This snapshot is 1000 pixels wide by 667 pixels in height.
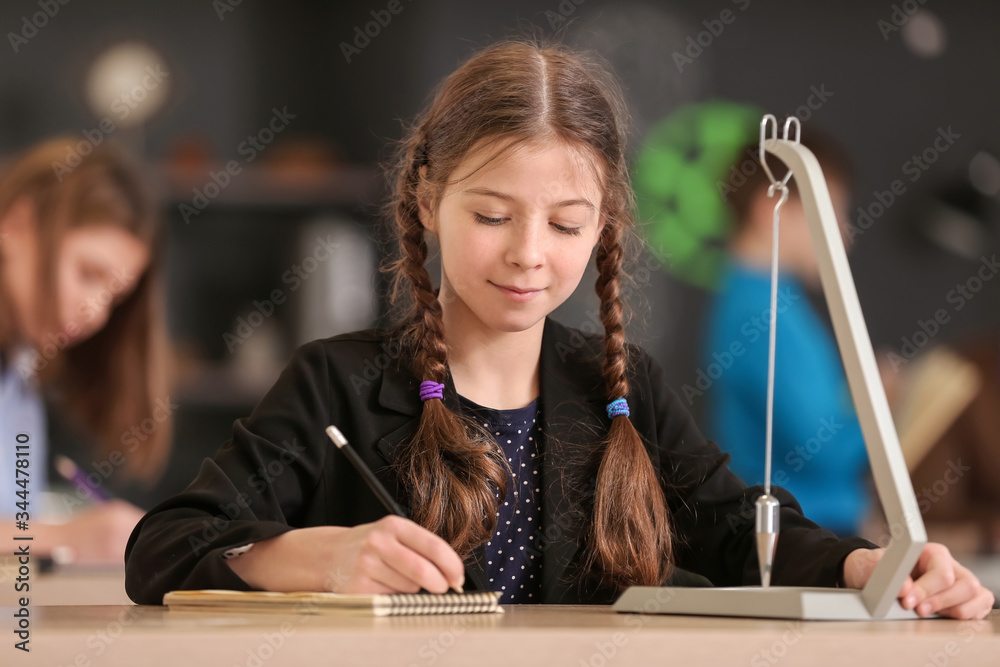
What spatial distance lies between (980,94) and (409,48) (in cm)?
182

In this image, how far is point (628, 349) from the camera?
1.37m

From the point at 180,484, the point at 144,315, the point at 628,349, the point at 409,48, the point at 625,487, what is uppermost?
the point at 409,48

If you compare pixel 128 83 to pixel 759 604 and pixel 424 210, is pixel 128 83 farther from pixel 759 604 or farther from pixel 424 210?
pixel 759 604

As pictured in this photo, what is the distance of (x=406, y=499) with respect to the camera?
3.90ft

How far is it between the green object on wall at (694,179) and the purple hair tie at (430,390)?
7.56 ft

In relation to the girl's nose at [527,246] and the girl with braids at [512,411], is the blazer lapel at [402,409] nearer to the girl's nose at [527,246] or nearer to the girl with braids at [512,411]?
the girl with braids at [512,411]

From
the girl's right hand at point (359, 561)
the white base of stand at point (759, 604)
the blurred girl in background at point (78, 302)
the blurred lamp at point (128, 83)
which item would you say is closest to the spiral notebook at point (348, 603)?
the girl's right hand at point (359, 561)

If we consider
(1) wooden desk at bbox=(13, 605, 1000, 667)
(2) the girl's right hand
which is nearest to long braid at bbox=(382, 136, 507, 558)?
(2) the girl's right hand

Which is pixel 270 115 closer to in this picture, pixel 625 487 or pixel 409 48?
pixel 409 48

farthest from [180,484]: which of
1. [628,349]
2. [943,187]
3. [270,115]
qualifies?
[943,187]

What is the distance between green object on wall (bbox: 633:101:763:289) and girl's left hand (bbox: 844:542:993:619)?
257cm

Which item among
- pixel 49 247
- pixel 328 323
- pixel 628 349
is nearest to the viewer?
pixel 628 349

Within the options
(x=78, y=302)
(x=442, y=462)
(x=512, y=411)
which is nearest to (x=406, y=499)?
(x=442, y=462)

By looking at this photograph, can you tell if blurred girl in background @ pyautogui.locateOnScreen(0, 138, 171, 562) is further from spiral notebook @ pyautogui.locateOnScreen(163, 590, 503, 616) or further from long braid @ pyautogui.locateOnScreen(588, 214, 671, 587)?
spiral notebook @ pyautogui.locateOnScreen(163, 590, 503, 616)
